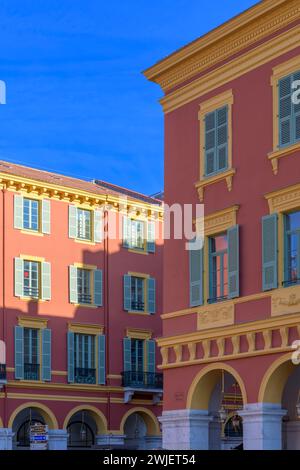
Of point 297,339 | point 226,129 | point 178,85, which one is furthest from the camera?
point 178,85

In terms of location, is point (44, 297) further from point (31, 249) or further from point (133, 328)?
point (133, 328)

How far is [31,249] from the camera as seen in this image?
47.3 meters

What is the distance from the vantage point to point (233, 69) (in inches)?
1074

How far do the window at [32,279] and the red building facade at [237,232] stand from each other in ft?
60.7

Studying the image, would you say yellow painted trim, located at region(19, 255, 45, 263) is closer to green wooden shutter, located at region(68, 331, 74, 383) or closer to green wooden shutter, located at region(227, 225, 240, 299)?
green wooden shutter, located at region(68, 331, 74, 383)

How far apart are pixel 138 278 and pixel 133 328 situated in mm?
2759

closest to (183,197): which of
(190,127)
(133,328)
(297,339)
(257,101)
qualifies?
(190,127)

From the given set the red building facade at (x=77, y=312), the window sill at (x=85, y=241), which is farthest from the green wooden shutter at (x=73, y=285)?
the window sill at (x=85, y=241)

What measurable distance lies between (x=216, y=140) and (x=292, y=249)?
459 centimetres

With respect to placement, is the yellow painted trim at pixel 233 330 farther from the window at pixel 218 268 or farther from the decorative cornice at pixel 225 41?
the decorative cornice at pixel 225 41

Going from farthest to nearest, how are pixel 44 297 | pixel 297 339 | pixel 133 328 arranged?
1. pixel 133 328
2. pixel 44 297
3. pixel 297 339

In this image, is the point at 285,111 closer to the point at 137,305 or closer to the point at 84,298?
the point at 84,298

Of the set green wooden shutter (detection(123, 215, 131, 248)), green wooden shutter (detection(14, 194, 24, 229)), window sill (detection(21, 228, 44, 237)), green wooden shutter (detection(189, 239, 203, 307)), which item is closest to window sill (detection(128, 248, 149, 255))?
green wooden shutter (detection(123, 215, 131, 248))

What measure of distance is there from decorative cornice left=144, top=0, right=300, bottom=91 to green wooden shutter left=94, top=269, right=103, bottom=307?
66.3ft
